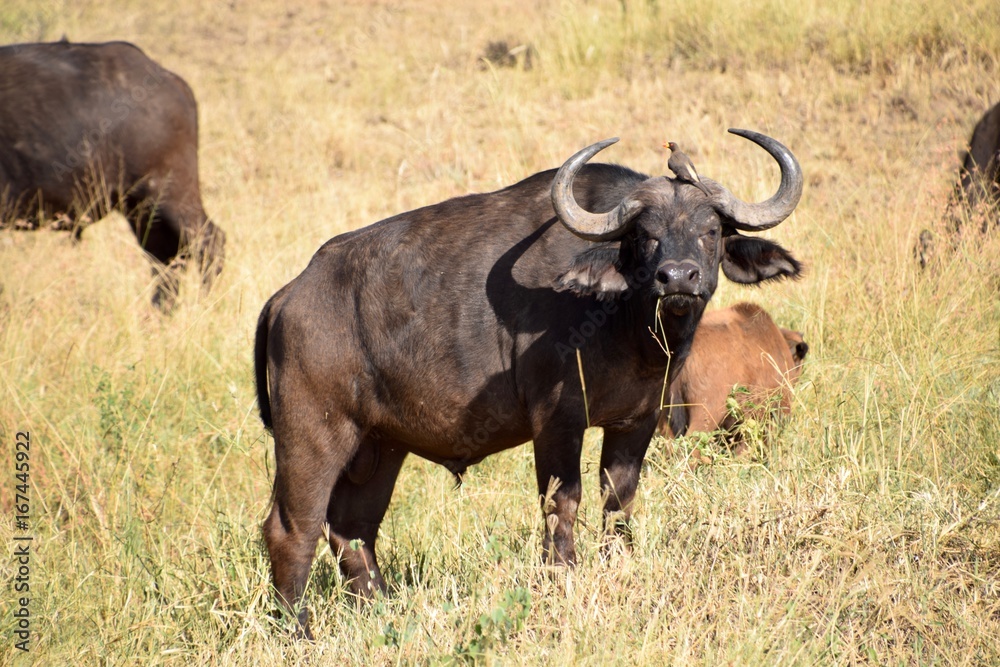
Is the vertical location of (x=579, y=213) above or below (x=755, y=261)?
above

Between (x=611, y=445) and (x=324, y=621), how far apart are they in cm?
157

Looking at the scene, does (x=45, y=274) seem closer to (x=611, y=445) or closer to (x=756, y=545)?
(x=611, y=445)

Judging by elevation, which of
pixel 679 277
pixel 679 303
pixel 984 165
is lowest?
pixel 984 165

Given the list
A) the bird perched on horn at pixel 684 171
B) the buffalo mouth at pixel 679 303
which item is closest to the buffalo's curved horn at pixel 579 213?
the bird perched on horn at pixel 684 171

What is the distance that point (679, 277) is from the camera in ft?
13.2

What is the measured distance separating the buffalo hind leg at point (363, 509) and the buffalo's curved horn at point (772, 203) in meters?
2.04

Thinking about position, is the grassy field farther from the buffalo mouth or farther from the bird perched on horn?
the bird perched on horn

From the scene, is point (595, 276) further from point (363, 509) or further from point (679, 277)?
point (363, 509)

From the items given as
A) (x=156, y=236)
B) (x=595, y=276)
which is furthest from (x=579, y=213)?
(x=156, y=236)

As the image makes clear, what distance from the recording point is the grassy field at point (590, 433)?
13.1 ft

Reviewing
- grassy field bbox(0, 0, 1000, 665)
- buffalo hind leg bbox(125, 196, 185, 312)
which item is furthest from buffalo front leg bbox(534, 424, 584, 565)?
buffalo hind leg bbox(125, 196, 185, 312)

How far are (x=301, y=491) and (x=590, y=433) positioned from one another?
208cm

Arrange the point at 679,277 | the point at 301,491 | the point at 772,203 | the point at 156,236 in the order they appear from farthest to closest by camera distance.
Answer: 1. the point at 156,236
2. the point at 301,491
3. the point at 772,203
4. the point at 679,277

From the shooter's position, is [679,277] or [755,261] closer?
[679,277]
